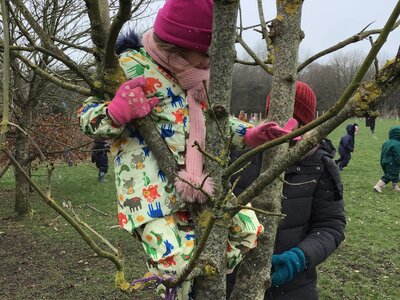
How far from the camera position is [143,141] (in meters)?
1.57

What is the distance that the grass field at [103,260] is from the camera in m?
4.83

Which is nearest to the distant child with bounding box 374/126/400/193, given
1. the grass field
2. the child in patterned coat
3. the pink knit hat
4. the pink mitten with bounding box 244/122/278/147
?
the grass field

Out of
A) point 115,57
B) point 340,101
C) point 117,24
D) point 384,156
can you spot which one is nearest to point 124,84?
point 115,57

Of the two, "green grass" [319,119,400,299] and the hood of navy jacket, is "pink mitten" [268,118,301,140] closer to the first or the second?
"green grass" [319,119,400,299]

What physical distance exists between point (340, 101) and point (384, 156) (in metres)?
10.4

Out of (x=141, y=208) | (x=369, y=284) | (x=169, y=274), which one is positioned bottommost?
(x=369, y=284)

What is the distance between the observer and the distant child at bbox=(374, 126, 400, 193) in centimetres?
997

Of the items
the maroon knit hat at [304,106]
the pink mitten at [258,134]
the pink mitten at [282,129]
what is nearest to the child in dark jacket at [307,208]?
the maroon knit hat at [304,106]

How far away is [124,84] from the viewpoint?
149 centimetres

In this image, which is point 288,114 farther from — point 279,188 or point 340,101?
point 340,101

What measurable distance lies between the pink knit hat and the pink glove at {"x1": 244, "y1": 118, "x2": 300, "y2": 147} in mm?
355

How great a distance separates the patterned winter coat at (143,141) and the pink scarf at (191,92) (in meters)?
0.04

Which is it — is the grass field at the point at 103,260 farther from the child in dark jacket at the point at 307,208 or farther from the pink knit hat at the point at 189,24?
the pink knit hat at the point at 189,24

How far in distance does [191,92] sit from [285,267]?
2.94ft
